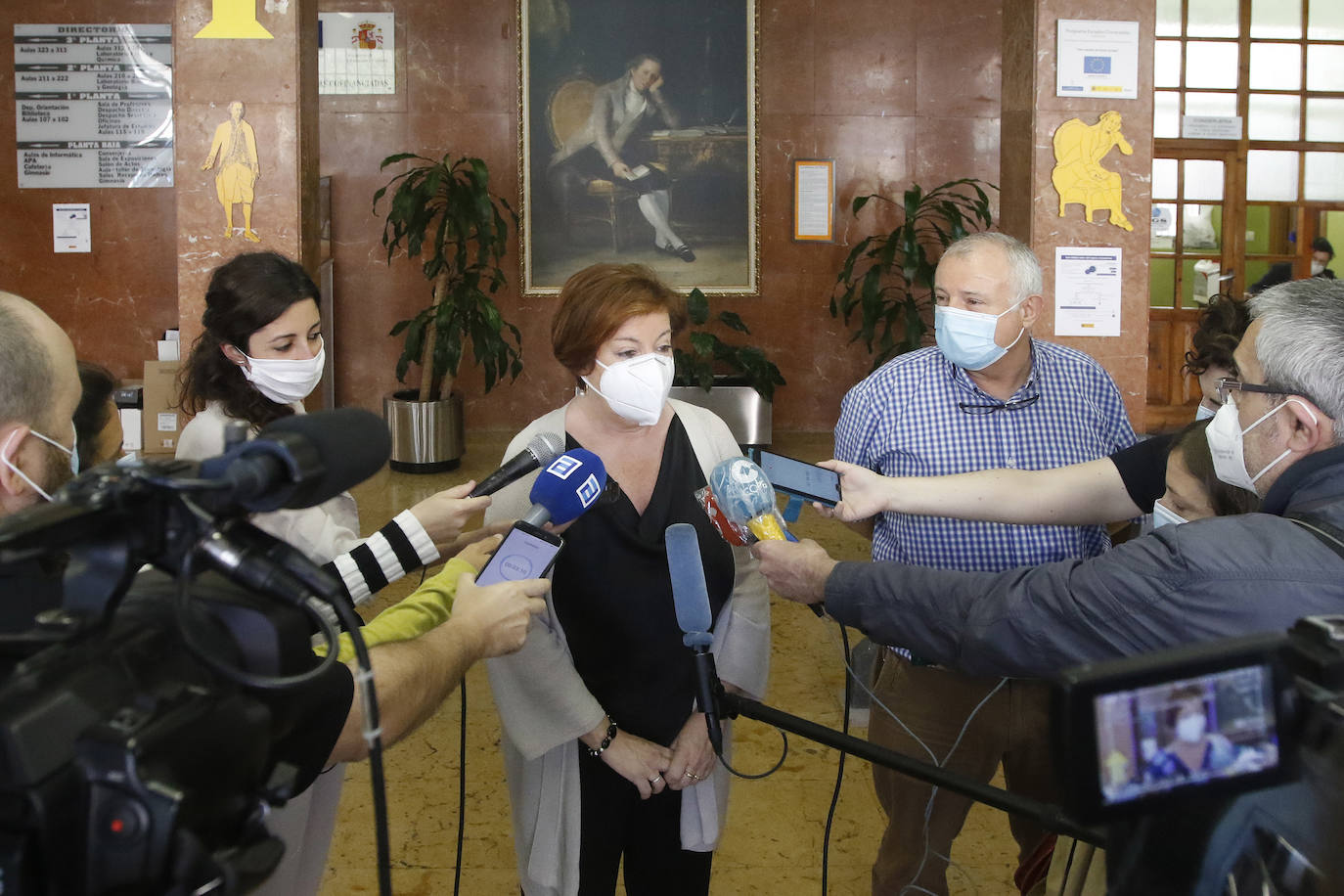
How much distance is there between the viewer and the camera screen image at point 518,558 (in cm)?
157

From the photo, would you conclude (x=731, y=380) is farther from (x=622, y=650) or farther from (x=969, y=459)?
(x=622, y=650)

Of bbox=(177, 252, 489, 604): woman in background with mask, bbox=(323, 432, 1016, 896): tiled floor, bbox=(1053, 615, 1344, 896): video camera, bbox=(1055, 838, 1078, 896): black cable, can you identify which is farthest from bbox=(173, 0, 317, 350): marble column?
bbox=(1053, 615, 1344, 896): video camera

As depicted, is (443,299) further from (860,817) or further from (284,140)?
(860,817)

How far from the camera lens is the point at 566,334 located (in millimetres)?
2049

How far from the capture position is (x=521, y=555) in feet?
5.17

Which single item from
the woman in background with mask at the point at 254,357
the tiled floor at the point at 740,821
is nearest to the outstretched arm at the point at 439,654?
the woman in background with mask at the point at 254,357

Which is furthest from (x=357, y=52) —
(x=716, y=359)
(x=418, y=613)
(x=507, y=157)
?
(x=418, y=613)

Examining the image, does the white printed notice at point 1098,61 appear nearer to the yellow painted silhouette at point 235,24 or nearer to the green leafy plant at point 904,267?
the green leafy plant at point 904,267

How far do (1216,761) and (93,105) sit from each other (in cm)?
796

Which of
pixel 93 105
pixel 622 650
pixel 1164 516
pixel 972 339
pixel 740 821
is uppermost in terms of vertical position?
pixel 93 105

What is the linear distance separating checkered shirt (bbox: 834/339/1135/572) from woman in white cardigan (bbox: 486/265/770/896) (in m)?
0.34

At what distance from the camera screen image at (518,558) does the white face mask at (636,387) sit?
1.55 ft

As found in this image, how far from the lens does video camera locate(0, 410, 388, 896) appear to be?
0.69 meters

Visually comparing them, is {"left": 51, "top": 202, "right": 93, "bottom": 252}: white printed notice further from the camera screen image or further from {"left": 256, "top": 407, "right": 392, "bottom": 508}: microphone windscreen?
{"left": 256, "top": 407, "right": 392, "bottom": 508}: microphone windscreen
